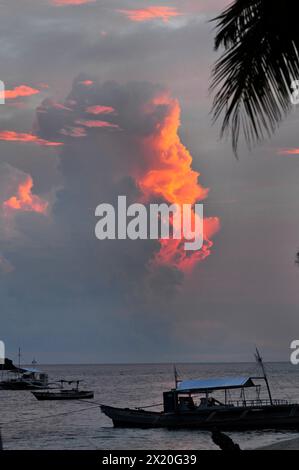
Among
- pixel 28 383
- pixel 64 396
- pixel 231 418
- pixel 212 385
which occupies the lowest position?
pixel 231 418

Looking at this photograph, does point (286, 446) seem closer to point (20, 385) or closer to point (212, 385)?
point (212, 385)

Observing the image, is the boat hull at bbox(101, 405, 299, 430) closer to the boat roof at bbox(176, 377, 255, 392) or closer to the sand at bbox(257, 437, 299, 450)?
the boat roof at bbox(176, 377, 255, 392)

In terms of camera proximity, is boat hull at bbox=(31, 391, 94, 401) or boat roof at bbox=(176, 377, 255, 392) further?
boat hull at bbox=(31, 391, 94, 401)

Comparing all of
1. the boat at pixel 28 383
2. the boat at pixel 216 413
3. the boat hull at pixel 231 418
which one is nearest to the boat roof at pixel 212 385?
the boat at pixel 216 413

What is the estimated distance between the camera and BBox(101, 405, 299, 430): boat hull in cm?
6059

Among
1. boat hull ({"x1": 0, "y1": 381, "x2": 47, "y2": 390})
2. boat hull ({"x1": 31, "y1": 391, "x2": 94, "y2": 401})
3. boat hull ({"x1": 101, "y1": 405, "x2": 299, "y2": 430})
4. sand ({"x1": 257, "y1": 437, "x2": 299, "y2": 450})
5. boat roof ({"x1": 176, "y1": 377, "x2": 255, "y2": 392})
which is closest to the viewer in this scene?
sand ({"x1": 257, "y1": 437, "x2": 299, "y2": 450})

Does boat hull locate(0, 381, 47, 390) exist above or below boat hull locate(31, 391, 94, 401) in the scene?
above

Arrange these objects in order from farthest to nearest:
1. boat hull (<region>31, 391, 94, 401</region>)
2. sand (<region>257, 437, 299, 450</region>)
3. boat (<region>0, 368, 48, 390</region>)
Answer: boat (<region>0, 368, 48, 390</region>), boat hull (<region>31, 391, 94, 401</region>), sand (<region>257, 437, 299, 450</region>)

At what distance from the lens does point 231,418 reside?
6181cm

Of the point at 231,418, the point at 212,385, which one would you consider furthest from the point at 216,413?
the point at 212,385

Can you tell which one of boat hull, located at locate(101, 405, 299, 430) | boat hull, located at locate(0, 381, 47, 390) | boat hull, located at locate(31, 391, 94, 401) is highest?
boat hull, located at locate(0, 381, 47, 390)

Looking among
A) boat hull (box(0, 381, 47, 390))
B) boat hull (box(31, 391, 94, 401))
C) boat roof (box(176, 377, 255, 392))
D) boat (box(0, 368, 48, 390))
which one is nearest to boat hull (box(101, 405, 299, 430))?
boat roof (box(176, 377, 255, 392))

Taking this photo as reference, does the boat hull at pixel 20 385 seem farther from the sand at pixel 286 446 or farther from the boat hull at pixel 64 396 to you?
the sand at pixel 286 446
